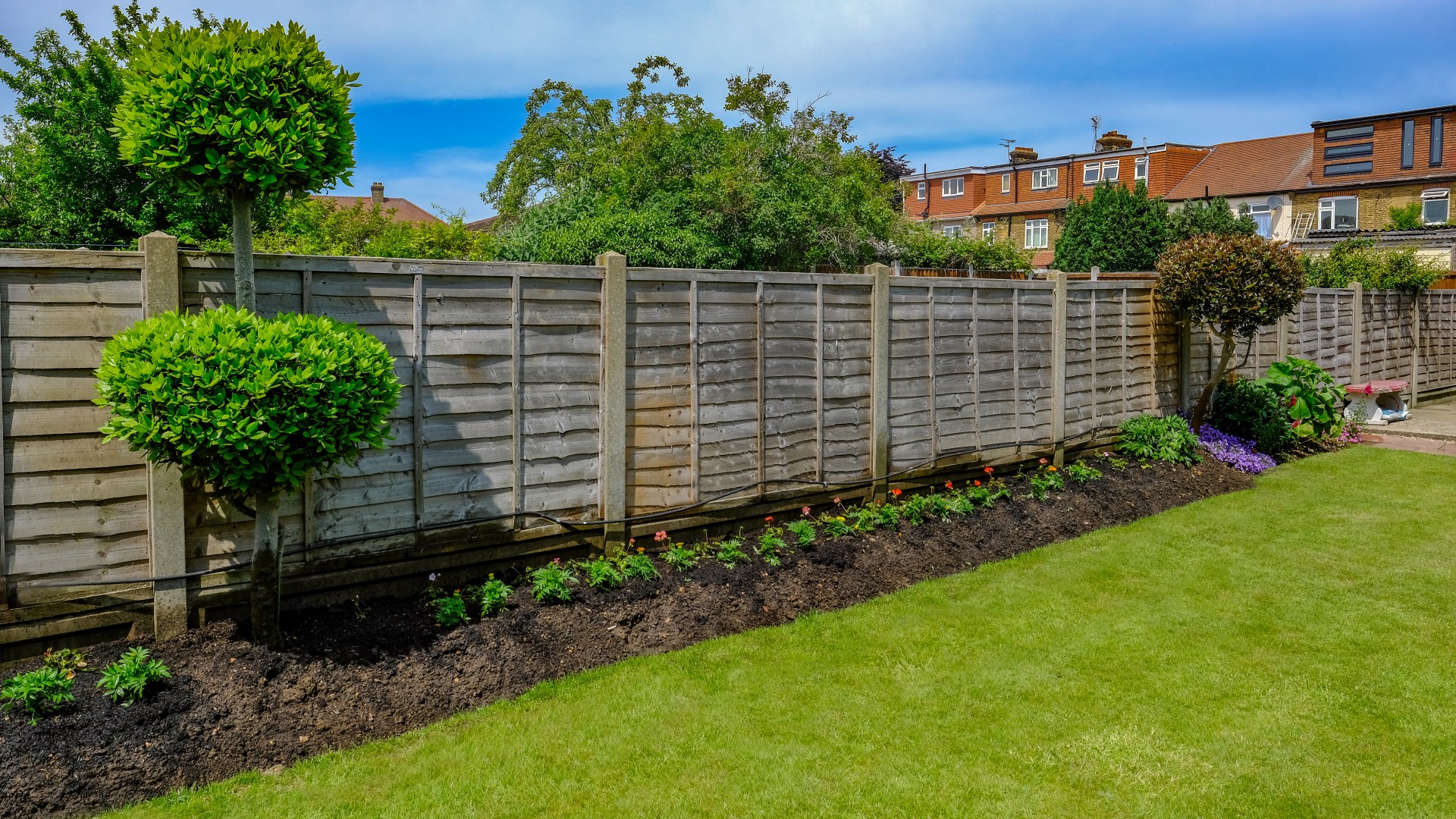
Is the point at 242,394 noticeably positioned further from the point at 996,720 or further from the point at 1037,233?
the point at 1037,233

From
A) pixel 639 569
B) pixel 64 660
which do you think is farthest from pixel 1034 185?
pixel 64 660

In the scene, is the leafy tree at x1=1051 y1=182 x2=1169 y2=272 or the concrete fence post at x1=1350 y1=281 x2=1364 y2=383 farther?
the leafy tree at x1=1051 y1=182 x2=1169 y2=272

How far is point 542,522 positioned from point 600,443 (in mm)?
612

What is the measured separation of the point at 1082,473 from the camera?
359 inches

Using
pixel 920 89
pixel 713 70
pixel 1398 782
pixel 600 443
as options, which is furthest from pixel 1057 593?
pixel 713 70

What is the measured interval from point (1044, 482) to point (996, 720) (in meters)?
4.65

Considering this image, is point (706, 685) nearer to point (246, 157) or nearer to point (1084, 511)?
point (246, 157)

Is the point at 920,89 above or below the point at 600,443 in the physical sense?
above

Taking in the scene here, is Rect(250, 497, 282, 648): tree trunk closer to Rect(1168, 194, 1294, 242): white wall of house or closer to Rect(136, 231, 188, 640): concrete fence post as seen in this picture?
Rect(136, 231, 188, 640): concrete fence post

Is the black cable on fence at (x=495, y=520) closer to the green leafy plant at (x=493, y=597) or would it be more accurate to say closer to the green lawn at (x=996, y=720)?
the green leafy plant at (x=493, y=597)

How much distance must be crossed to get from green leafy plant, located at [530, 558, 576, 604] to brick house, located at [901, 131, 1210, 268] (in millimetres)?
41570

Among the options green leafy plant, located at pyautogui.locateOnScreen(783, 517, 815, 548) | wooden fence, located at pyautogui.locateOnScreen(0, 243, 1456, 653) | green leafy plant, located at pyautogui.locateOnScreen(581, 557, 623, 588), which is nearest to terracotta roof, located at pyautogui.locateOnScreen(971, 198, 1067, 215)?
wooden fence, located at pyautogui.locateOnScreen(0, 243, 1456, 653)

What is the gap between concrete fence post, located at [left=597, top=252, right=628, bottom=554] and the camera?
19.3ft

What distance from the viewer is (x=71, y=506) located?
4.30 metres
